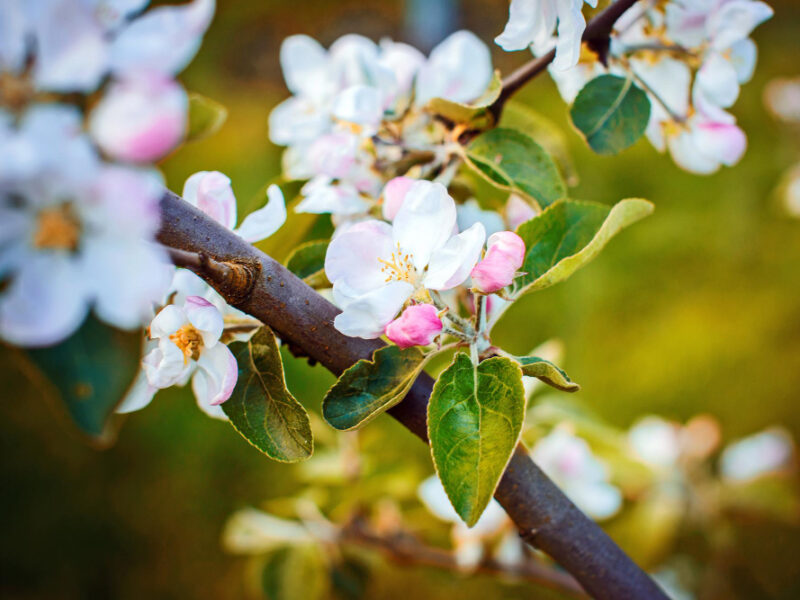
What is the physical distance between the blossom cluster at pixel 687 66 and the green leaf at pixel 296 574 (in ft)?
2.21

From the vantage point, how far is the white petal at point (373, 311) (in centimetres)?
42

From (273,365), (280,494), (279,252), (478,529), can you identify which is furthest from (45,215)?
(280,494)

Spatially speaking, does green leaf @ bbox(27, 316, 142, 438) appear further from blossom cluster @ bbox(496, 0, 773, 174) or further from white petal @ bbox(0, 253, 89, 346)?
blossom cluster @ bbox(496, 0, 773, 174)

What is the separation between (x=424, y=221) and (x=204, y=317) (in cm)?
15

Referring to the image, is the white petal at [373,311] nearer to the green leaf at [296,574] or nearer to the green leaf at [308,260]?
the green leaf at [308,260]

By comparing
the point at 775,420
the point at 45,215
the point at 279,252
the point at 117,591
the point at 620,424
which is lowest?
the point at 117,591

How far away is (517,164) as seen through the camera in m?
0.56

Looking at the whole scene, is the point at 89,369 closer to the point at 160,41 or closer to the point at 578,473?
the point at 160,41

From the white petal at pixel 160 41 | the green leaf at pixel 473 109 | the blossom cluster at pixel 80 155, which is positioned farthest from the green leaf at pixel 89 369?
the green leaf at pixel 473 109

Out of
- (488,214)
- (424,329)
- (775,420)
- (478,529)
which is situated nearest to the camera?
Result: (424,329)

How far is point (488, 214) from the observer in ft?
2.01

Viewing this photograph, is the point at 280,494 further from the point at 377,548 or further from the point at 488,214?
the point at 488,214

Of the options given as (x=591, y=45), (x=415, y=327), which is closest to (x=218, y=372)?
(x=415, y=327)

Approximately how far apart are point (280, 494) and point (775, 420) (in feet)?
3.82
